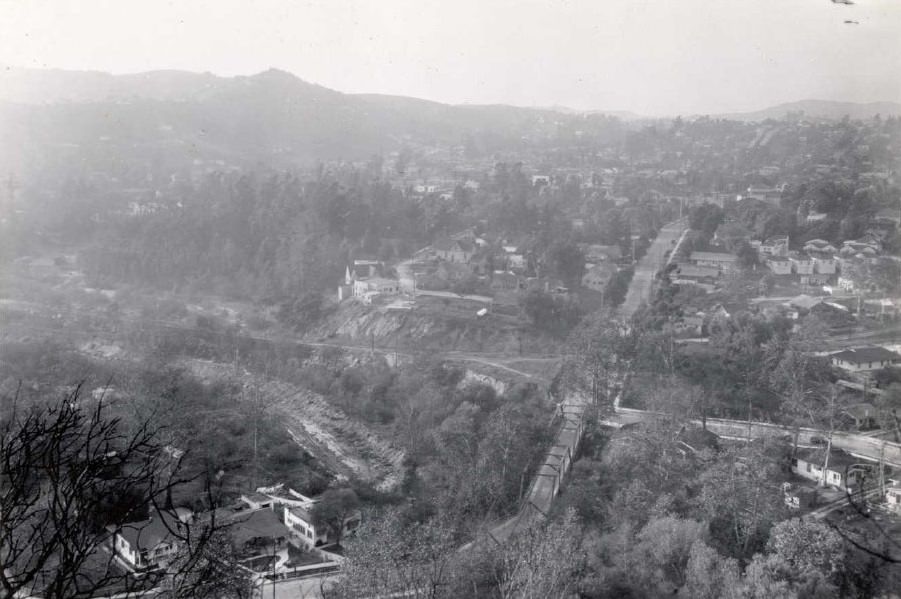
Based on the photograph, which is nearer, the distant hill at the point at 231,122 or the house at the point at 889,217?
the house at the point at 889,217

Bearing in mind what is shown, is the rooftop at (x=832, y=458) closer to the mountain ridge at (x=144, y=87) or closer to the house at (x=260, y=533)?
the house at (x=260, y=533)

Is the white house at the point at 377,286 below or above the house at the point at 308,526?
above

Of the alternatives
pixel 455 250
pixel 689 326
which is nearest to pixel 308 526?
pixel 689 326

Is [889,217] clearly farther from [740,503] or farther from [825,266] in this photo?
[740,503]

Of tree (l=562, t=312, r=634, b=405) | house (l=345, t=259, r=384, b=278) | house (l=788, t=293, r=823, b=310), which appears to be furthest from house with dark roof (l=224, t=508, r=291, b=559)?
house (l=345, t=259, r=384, b=278)

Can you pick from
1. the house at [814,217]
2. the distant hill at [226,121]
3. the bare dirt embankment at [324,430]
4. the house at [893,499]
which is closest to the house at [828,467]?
the house at [893,499]

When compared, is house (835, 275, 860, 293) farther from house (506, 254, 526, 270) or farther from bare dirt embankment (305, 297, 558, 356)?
house (506, 254, 526, 270)

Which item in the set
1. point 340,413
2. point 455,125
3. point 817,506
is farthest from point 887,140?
point 455,125
